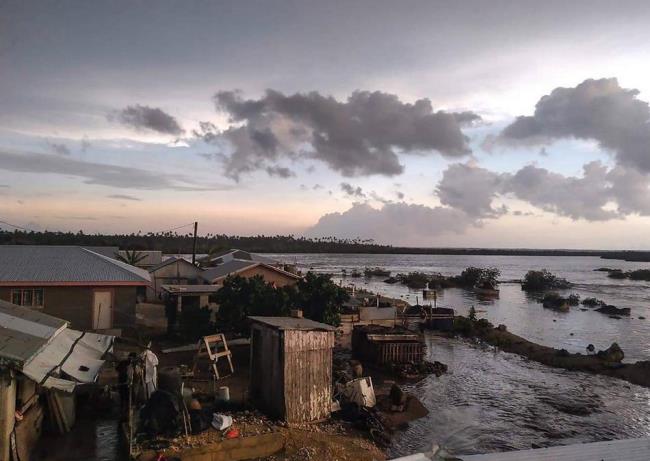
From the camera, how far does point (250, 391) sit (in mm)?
14297

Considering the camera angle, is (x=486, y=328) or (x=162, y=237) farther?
(x=162, y=237)

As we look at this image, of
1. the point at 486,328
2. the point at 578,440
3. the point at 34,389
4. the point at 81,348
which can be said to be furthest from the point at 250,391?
the point at 486,328

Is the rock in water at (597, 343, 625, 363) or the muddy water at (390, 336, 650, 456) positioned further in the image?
the rock in water at (597, 343, 625, 363)

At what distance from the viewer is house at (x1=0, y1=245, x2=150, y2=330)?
21.7m

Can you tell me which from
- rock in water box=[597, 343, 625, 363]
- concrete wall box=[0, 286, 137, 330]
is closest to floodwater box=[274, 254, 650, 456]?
rock in water box=[597, 343, 625, 363]

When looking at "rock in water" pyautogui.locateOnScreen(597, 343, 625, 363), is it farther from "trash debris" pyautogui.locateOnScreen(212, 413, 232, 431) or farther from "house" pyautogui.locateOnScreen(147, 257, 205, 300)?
"house" pyautogui.locateOnScreen(147, 257, 205, 300)

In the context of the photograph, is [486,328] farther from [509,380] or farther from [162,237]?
[162,237]

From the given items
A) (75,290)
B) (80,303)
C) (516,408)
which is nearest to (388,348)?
(516,408)

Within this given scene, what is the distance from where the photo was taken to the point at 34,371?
365 inches

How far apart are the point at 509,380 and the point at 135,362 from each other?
1715 cm

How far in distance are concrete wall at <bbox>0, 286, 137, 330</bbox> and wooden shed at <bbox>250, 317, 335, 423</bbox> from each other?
37.2ft

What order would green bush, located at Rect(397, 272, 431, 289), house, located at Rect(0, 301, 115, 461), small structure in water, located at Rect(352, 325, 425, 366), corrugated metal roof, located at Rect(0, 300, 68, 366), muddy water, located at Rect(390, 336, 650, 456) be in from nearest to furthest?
house, located at Rect(0, 301, 115, 461) → corrugated metal roof, located at Rect(0, 300, 68, 366) → muddy water, located at Rect(390, 336, 650, 456) → small structure in water, located at Rect(352, 325, 425, 366) → green bush, located at Rect(397, 272, 431, 289)

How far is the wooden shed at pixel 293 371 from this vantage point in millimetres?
12875

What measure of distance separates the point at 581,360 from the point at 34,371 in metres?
25.8
